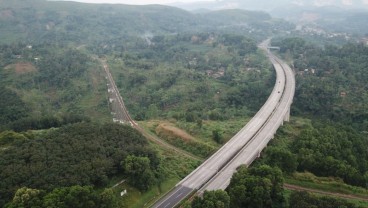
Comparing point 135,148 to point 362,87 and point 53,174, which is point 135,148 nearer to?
point 53,174

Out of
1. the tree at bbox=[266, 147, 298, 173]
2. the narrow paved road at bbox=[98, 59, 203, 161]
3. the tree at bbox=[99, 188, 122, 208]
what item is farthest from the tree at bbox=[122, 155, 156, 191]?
the tree at bbox=[266, 147, 298, 173]

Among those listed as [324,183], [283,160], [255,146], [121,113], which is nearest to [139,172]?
[283,160]

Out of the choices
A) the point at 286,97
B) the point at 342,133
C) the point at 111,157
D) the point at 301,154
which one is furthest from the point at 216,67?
the point at 111,157

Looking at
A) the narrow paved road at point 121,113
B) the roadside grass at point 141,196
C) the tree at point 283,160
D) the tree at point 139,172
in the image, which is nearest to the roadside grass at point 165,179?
the roadside grass at point 141,196

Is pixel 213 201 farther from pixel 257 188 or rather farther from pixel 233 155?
pixel 233 155

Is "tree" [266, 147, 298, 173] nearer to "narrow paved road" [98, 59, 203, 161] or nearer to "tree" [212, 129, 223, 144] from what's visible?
"narrow paved road" [98, 59, 203, 161]

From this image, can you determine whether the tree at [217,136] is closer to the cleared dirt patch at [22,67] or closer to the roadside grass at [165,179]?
the roadside grass at [165,179]
